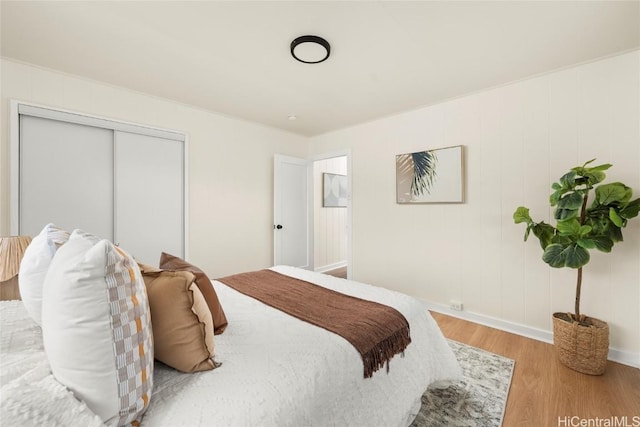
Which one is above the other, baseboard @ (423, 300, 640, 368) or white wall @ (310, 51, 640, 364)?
white wall @ (310, 51, 640, 364)

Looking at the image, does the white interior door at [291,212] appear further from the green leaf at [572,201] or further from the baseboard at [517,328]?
the green leaf at [572,201]

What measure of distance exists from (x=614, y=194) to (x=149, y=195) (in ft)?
13.3

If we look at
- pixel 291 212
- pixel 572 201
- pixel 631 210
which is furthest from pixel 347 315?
pixel 291 212

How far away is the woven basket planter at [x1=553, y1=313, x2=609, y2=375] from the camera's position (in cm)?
195

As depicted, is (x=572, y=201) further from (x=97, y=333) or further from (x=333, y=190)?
(x=333, y=190)

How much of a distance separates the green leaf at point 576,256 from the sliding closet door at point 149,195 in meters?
3.60

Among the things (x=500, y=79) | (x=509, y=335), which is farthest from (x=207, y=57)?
(x=509, y=335)

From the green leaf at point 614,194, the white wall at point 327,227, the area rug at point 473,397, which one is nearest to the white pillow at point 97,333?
the area rug at point 473,397

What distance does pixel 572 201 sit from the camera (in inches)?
77.7

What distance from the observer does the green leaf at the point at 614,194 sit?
1902 millimetres

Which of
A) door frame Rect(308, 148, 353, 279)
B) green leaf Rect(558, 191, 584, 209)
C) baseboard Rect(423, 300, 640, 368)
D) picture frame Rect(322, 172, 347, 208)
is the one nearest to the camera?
green leaf Rect(558, 191, 584, 209)

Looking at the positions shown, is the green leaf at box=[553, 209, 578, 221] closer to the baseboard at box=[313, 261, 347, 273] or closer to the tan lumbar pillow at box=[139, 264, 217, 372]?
the tan lumbar pillow at box=[139, 264, 217, 372]

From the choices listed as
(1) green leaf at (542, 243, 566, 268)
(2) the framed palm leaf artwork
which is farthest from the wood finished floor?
(2) the framed palm leaf artwork

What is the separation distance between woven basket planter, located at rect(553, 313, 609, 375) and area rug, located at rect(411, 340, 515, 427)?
0.37 metres
